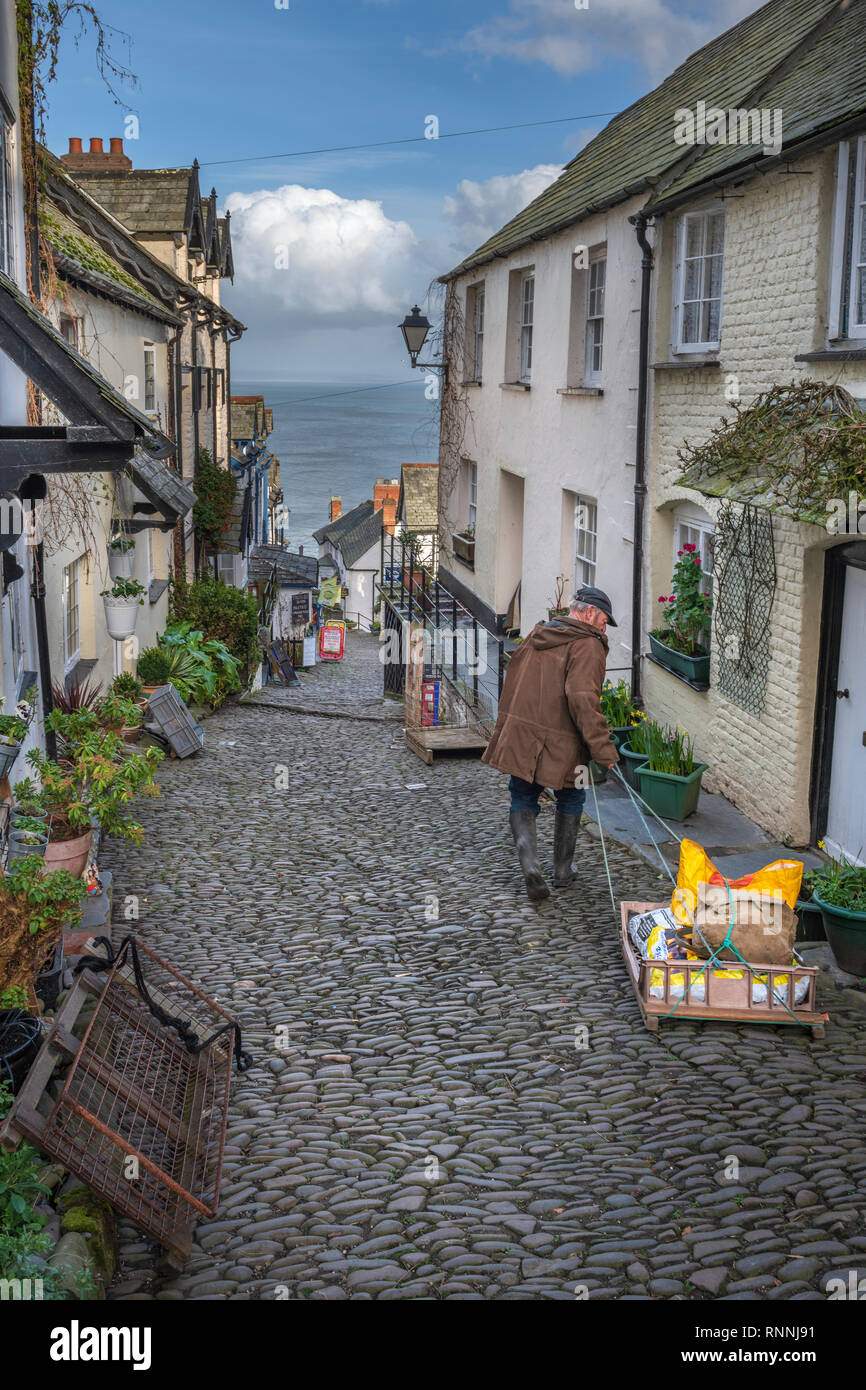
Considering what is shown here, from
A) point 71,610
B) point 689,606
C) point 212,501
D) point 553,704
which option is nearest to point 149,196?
point 212,501

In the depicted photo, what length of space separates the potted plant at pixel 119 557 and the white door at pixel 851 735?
7.43 meters

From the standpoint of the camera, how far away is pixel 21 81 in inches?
325

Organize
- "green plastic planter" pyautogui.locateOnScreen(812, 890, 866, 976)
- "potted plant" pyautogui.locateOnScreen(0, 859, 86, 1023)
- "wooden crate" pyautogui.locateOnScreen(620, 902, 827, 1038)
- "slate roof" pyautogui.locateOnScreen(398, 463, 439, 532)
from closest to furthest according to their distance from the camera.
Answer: "potted plant" pyautogui.locateOnScreen(0, 859, 86, 1023) → "wooden crate" pyautogui.locateOnScreen(620, 902, 827, 1038) → "green plastic planter" pyautogui.locateOnScreen(812, 890, 866, 976) → "slate roof" pyautogui.locateOnScreen(398, 463, 439, 532)

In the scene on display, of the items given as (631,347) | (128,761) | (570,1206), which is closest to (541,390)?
(631,347)

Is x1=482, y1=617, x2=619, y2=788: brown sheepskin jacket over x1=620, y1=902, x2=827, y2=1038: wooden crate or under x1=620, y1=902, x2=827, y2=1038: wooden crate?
over

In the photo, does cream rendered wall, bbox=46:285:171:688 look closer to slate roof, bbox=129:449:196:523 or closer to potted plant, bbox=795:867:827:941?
slate roof, bbox=129:449:196:523

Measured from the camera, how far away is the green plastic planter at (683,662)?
9.91 metres

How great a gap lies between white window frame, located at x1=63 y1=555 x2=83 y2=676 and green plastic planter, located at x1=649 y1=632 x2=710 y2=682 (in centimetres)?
548

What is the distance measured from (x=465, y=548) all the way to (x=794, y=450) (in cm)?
1179

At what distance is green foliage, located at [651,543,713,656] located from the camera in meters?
9.98

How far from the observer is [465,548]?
62.7 feet

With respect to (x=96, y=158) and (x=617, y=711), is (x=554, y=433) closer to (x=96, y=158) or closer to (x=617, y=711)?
(x=617, y=711)

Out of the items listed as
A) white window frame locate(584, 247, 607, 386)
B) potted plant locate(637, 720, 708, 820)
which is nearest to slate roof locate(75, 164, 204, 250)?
white window frame locate(584, 247, 607, 386)

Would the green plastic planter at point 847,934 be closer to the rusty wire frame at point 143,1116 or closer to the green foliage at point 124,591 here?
the rusty wire frame at point 143,1116
